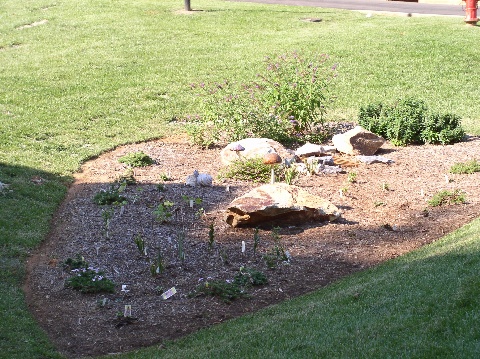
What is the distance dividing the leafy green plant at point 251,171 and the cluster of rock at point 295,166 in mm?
167

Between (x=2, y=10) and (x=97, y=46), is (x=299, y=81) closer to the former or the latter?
(x=97, y=46)

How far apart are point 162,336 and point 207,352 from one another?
35.3 inches

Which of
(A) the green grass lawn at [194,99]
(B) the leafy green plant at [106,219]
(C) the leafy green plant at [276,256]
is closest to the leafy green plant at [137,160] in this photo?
(A) the green grass lawn at [194,99]

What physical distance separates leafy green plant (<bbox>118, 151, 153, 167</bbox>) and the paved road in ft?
50.7

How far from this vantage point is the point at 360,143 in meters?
11.3

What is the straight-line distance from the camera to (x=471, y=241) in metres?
7.00

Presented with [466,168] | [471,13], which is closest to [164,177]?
[466,168]

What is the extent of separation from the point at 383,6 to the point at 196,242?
19778 millimetres

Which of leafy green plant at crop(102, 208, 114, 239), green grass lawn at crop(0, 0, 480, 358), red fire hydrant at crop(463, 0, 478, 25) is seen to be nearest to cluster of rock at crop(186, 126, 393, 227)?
leafy green plant at crop(102, 208, 114, 239)

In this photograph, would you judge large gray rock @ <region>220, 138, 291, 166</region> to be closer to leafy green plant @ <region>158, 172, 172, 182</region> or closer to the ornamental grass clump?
the ornamental grass clump

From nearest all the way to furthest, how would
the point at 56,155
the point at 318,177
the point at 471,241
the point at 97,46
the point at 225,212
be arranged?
the point at 471,241
the point at 225,212
the point at 318,177
the point at 56,155
the point at 97,46

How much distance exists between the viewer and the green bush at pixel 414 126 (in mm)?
11852

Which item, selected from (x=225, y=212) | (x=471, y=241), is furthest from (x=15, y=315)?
(x=471, y=241)

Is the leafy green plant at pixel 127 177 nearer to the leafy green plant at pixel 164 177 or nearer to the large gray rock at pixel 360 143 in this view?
the leafy green plant at pixel 164 177
